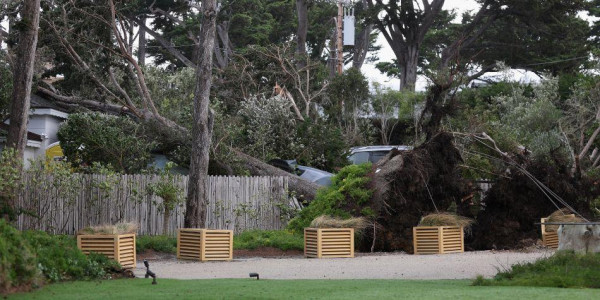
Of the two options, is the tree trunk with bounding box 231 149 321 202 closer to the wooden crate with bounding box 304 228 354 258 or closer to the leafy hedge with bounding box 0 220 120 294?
the wooden crate with bounding box 304 228 354 258

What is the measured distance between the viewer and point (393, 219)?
768 inches

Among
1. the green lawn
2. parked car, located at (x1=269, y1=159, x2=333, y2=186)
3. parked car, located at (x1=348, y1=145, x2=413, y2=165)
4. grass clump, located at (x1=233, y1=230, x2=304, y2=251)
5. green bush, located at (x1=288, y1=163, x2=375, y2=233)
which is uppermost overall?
parked car, located at (x1=348, y1=145, x2=413, y2=165)

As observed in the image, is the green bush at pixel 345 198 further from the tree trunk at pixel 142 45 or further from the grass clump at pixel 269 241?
the tree trunk at pixel 142 45

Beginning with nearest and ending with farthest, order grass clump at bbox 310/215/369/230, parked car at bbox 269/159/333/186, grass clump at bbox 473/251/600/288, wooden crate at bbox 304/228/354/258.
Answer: grass clump at bbox 473/251/600/288, wooden crate at bbox 304/228/354/258, grass clump at bbox 310/215/369/230, parked car at bbox 269/159/333/186

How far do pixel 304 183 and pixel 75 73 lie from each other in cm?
792

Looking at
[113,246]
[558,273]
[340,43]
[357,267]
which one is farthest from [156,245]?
[340,43]

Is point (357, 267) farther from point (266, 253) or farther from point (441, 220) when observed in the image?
point (441, 220)

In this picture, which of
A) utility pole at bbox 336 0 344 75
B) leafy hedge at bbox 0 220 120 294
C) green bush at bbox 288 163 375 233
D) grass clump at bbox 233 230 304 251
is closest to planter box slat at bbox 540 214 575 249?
green bush at bbox 288 163 375 233

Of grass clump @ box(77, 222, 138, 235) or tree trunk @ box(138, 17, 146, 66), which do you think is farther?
tree trunk @ box(138, 17, 146, 66)

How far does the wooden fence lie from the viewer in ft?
67.2

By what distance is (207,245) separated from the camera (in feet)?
57.1

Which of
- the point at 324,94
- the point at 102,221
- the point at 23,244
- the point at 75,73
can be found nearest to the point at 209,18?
the point at 102,221

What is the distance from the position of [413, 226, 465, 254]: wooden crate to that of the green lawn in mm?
6130

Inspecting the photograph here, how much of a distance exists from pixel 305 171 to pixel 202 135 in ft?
22.3
